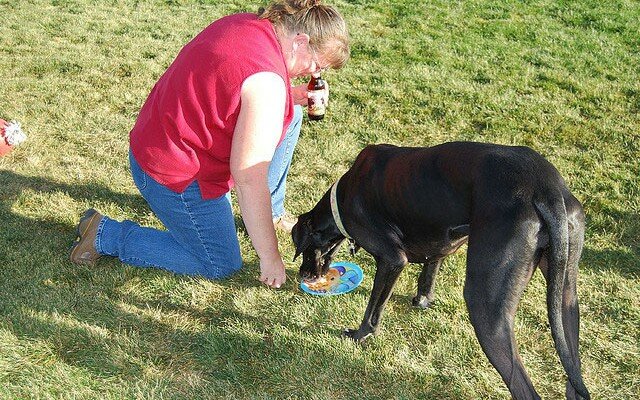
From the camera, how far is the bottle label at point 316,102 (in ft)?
14.4

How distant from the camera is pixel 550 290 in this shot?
2725 mm

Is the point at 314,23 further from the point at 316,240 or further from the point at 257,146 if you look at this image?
the point at 316,240

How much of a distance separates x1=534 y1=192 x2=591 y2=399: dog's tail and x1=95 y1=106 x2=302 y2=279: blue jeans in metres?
2.01

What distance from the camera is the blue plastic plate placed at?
4.10 m

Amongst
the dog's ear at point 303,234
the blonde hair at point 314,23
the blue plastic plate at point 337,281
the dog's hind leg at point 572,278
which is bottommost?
the blue plastic plate at point 337,281

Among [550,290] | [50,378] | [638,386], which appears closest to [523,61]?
[638,386]

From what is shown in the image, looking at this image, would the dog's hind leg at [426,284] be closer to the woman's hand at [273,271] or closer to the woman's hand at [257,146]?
the woman's hand at [273,271]

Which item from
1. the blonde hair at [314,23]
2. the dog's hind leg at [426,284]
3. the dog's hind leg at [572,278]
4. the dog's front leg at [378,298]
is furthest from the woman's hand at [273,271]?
the dog's hind leg at [572,278]

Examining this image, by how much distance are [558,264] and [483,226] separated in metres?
0.34

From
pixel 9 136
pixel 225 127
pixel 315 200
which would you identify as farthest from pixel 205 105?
pixel 9 136

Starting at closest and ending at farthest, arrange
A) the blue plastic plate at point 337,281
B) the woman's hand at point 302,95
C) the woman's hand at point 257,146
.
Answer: the woman's hand at point 257,146 < the blue plastic plate at point 337,281 < the woman's hand at point 302,95

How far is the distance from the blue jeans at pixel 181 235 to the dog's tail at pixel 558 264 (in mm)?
2011

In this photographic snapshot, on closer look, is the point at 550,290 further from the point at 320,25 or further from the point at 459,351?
the point at 320,25

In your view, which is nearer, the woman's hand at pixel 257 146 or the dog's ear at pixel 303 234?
the woman's hand at pixel 257 146
